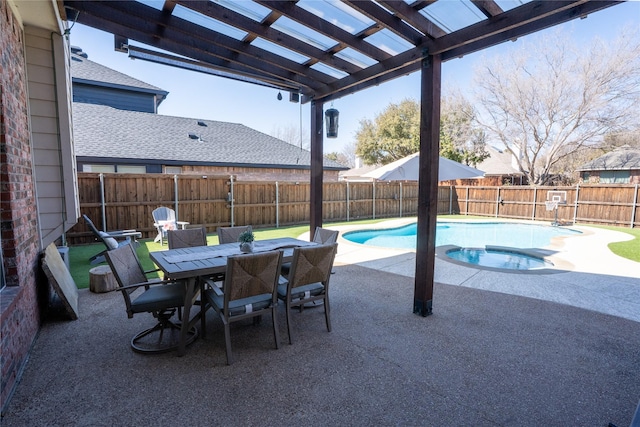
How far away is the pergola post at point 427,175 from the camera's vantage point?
142 inches

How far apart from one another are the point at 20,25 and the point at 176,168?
8.94 metres

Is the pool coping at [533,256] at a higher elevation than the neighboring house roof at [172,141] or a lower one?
lower

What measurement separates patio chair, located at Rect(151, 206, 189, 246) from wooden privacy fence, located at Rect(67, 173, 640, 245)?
0.74 metres

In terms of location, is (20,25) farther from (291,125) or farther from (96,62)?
(291,125)

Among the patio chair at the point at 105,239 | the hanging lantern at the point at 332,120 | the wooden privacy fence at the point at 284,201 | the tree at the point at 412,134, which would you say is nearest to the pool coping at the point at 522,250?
the wooden privacy fence at the point at 284,201

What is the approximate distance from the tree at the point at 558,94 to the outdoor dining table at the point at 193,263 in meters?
19.5

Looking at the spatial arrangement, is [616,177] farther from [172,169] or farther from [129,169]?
[129,169]

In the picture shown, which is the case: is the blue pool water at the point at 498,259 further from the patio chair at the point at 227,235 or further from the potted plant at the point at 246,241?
the potted plant at the point at 246,241

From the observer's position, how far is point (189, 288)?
114 inches

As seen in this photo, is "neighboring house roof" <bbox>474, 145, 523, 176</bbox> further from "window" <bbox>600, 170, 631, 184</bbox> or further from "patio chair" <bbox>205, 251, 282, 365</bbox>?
"patio chair" <bbox>205, 251, 282, 365</bbox>

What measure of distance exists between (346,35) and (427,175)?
1811mm

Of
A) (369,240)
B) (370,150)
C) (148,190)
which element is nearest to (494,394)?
(369,240)

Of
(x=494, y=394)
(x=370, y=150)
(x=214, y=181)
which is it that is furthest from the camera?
(x=370, y=150)

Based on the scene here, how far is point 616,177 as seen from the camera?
62.9 ft
